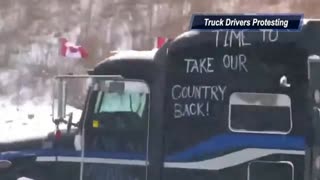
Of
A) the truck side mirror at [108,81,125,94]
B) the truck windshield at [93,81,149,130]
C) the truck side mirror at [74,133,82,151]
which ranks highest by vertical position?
the truck side mirror at [108,81,125,94]

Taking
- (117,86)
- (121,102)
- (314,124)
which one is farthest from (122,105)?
(314,124)

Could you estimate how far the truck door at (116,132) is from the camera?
6.59 m

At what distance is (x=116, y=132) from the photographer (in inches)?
262

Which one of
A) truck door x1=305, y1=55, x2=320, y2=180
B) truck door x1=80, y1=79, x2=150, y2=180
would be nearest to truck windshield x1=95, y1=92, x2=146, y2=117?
truck door x1=80, y1=79, x2=150, y2=180

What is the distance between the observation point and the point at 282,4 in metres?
31.9

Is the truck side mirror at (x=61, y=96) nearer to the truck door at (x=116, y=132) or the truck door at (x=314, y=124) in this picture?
the truck door at (x=116, y=132)

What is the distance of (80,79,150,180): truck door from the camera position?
6594 mm

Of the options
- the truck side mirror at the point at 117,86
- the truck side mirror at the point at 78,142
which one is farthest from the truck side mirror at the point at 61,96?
the truck side mirror at the point at 117,86

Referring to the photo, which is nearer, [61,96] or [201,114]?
[201,114]

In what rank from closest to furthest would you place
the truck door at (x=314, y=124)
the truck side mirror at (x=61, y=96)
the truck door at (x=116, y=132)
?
1. the truck door at (x=314, y=124)
2. the truck door at (x=116, y=132)
3. the truck side mirror at (x=61, y=96)

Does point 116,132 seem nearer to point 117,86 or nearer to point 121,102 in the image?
point 121,102

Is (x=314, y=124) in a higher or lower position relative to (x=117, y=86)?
lower

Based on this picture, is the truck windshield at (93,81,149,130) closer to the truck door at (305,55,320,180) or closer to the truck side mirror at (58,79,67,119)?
the truck side mirror at (58,79,67,119)

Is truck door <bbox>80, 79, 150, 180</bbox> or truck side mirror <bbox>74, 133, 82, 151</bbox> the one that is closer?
truck door <bbox>80, 79, 150, 180</bbox>
